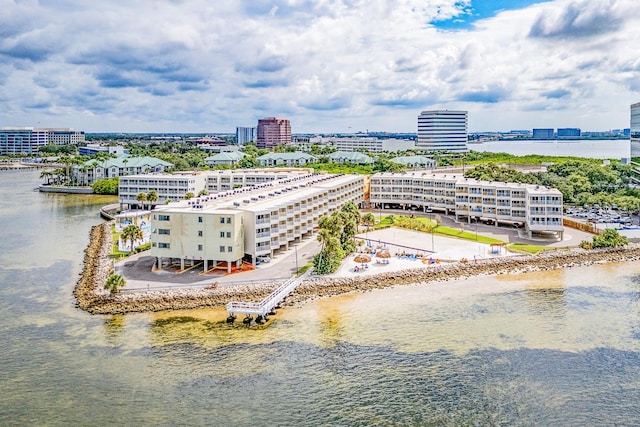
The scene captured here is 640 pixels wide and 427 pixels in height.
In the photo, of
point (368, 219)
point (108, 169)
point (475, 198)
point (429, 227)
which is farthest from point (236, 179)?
point (108, 169)

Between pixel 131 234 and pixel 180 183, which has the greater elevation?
pixel 180 183

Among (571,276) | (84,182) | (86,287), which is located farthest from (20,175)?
(571,276)

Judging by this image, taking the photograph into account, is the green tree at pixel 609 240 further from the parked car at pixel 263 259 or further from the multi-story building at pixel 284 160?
the multi-story building at pixel 284 160

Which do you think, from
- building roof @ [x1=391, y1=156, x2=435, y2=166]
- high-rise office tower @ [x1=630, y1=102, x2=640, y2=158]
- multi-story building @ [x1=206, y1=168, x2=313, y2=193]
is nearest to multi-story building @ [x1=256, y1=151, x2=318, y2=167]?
building roof @ [x1=391, y1=156, x2=435, y2=166]

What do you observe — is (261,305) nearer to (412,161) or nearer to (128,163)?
(128,163)

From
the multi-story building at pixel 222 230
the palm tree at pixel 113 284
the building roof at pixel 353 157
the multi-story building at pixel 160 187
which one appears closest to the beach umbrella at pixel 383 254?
the multi-story building at pixel 222 230

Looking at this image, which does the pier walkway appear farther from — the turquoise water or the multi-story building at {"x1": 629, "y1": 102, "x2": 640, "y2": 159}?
the multi-story building at {"x1": 629, "y1": 102, "x2": 640, "y2": 159}

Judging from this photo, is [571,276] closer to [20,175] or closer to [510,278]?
[510,278]
